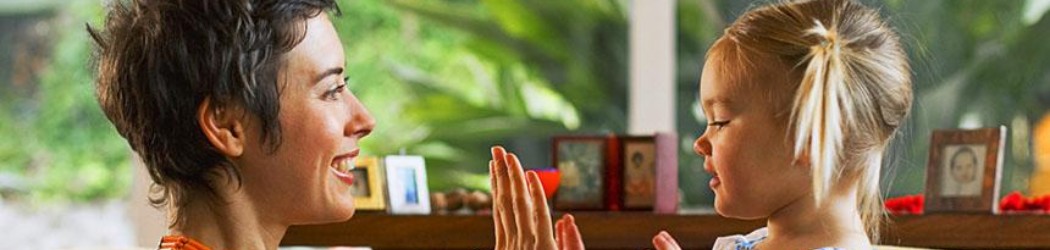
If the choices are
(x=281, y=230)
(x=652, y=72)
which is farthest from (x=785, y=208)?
(x=652, y=72)

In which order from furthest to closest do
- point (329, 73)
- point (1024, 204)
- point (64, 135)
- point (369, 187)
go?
point (64, 135), point (369, 187), point (1024, 204), point (329, 73)

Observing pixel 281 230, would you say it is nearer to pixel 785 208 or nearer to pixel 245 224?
pixel 245 224

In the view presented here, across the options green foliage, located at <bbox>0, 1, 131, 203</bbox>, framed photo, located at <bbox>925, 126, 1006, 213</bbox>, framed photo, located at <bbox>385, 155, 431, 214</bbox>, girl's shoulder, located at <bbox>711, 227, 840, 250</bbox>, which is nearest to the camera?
girl's shoulder, located at <bbox>711, 227, 840, 250</bbox>

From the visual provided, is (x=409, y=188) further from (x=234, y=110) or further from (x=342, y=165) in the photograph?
(x=234, y=110)

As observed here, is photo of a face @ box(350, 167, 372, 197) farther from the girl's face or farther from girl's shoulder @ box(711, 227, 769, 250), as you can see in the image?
the girl's face

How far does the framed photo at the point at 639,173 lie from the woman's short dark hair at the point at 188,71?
1.94 m

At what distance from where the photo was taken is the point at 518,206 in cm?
233

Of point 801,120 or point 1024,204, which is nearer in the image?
point 801,120

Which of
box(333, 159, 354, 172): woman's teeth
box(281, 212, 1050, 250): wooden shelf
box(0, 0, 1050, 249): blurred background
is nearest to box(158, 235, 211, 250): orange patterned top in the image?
box(333, 159, 354, 172): woman's teeth

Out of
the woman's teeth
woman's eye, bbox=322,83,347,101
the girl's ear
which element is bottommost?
the woman's teeth

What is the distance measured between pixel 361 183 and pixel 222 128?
2134mm

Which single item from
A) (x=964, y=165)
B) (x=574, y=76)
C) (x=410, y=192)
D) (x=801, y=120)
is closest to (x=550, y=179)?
(x=410, y=192)

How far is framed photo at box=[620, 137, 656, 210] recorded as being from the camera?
13.6 feet

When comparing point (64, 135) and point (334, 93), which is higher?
point (64, 135)
